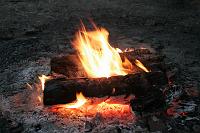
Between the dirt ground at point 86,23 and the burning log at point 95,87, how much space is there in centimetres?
82

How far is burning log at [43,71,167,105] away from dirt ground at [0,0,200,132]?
818 millimetres

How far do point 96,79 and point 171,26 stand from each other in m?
3.87

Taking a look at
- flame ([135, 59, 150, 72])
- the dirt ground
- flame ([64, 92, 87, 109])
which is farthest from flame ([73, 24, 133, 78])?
the dirt ground

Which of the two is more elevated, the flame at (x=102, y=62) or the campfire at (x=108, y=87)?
the flame at (x=102, y=62)

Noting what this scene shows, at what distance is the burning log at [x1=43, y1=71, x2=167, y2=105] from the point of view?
455 centimetres

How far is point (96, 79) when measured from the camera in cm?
466

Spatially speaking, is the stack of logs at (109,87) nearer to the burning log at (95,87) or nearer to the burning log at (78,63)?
the burning log at (95,87)

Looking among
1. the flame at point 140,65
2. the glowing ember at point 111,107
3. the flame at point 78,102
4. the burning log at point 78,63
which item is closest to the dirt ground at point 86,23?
the burning log at point 78,63

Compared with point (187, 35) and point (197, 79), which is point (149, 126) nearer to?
point (197, 79)

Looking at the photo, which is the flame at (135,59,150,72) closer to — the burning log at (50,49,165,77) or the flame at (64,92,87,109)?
the burning log at (50,49,165,77)

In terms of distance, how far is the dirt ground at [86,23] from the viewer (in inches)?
229

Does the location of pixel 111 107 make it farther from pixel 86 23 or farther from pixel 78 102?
pixel 86 23

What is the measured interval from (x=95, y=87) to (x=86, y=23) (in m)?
3.97

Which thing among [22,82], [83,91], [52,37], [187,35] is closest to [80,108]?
[83,91]
